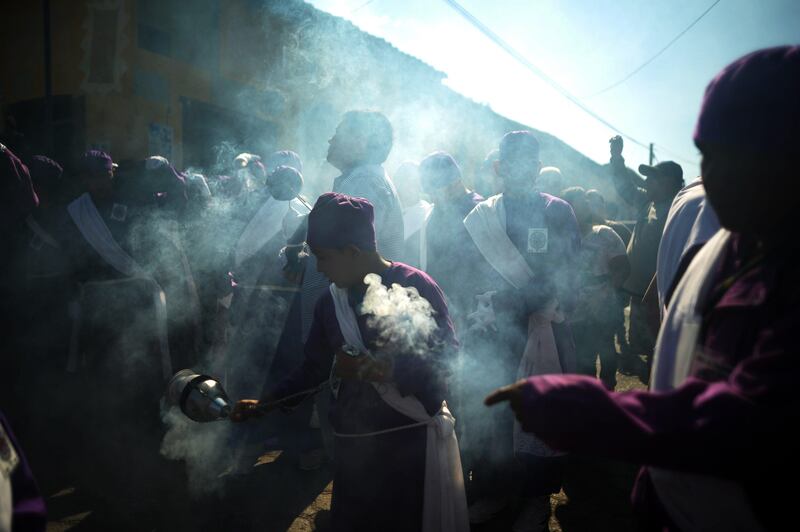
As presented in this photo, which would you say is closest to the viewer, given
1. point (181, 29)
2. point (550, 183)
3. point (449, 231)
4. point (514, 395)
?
point (514, 395)

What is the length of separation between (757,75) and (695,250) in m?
0.68

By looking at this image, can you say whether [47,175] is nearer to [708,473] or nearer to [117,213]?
[117,213]

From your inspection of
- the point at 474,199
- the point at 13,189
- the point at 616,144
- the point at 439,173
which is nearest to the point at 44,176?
the point at 13,189

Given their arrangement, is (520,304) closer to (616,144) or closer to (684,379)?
(684,379)

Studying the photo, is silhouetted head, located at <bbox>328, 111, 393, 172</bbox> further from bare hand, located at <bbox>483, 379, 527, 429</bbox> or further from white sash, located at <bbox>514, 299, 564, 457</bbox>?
bare hand, located at <bbox>483, 379, 527, 429</bbox>

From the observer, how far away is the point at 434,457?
240 cm

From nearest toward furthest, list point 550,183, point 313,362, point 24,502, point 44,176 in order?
1. point 24,502
2. point 313,362
3. point 44,176
4. point 550,183

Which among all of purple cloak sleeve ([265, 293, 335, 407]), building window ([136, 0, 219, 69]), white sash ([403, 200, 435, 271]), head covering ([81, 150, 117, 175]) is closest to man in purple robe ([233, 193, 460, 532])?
purple cloak sleeve ([265, 293, 335, 407])

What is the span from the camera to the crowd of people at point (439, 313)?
1111 mm

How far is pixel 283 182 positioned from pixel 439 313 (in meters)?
2.59

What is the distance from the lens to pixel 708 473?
1067 millimetres

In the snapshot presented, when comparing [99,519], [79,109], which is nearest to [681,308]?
[99,519]

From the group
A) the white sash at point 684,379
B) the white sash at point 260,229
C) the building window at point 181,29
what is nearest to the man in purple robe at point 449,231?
the white sash at point 260,229

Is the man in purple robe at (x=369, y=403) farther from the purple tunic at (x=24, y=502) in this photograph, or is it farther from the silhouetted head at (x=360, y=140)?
the silhouetted head at (x=360, y=140)
